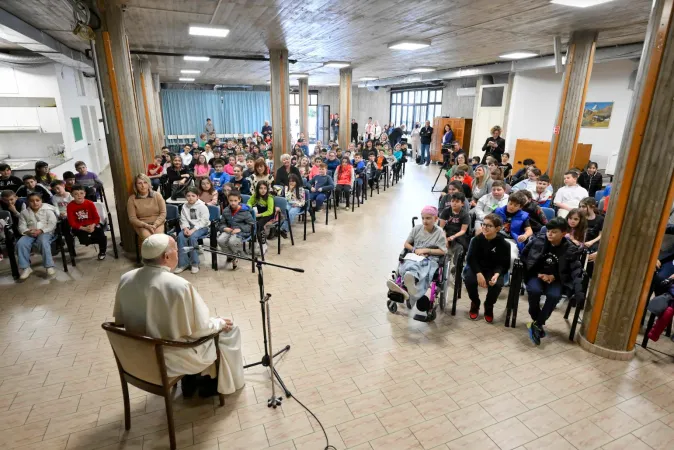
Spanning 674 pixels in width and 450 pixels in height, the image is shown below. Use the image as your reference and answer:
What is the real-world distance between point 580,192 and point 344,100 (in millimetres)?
8445

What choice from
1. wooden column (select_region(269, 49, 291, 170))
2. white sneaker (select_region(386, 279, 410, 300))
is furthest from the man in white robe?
wooden column (select_region(269, 49, 291, 170))

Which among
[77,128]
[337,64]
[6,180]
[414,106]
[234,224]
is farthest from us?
[414,106]

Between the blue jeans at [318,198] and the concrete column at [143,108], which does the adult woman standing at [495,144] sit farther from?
the concrete column at [143,108]

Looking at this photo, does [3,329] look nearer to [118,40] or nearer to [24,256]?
[24,256]

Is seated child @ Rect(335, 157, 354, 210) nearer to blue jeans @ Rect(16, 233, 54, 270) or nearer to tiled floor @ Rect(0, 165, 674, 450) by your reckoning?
tiled floor @ Rect(0, 165, 674, 450)

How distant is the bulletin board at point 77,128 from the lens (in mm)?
9820

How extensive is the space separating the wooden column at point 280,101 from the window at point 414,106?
9589 millimetres

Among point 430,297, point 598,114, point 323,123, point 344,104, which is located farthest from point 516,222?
point 323,123

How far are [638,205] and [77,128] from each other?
11.9 meters

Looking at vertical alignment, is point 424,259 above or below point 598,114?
below

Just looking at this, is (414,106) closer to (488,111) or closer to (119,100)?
(488,111)

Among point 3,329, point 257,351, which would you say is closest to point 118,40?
point 3,329

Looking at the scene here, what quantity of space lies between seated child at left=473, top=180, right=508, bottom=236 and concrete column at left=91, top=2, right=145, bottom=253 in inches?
185

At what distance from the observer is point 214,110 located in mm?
19406
